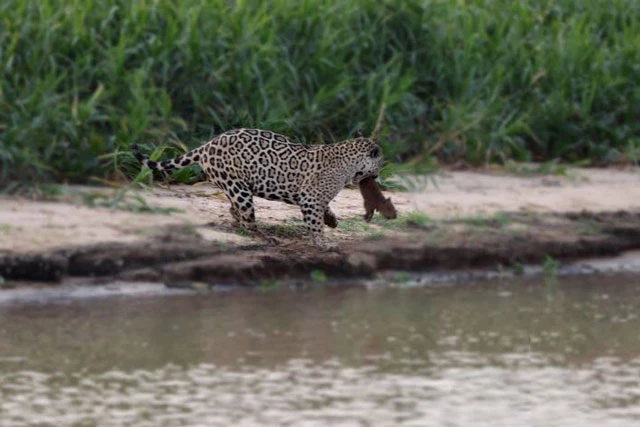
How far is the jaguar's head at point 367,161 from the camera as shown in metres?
1.61

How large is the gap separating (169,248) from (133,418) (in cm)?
904

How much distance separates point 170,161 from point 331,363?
35.8 ft

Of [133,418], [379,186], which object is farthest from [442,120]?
[133,418]

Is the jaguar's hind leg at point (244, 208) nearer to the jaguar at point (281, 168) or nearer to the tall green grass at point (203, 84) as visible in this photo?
the jaguar at point (281, 168)

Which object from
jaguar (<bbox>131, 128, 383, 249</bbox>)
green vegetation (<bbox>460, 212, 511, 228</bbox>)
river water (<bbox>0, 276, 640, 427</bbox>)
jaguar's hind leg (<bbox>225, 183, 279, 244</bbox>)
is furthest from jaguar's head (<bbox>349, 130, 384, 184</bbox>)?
river water (<bbox>0, 276, 640, 427</bbox>)

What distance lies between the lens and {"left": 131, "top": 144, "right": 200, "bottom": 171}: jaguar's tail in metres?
1.64

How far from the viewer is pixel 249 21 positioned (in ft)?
7.75

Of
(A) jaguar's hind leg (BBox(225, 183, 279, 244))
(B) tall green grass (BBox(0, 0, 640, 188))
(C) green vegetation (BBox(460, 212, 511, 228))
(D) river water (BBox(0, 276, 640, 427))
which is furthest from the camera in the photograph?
(D) river water (BBox(0, 276, 640, 427))

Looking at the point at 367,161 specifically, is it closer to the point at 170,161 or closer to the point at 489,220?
the point at 170,161

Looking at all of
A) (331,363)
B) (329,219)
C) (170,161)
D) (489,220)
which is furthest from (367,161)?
(331,363)

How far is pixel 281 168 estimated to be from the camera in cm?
163

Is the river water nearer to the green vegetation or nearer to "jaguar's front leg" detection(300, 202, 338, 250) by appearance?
the green vegetation

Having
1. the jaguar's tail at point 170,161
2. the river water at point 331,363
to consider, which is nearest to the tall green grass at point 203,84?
the jaguar's tail at point 170,161

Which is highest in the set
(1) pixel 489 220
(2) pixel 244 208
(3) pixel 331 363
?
(2) pixel 244 208
